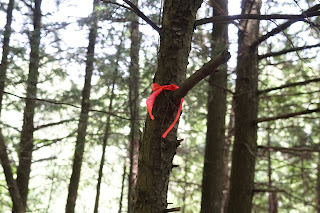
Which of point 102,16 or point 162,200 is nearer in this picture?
point 162,200

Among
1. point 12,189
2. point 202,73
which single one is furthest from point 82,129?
point 202,73

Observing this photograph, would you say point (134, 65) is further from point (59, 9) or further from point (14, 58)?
point (14, 58)

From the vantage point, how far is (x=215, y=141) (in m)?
6.18

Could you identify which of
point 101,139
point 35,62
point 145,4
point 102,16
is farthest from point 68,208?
point 145,4

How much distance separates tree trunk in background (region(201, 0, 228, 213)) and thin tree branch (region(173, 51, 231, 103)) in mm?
3857

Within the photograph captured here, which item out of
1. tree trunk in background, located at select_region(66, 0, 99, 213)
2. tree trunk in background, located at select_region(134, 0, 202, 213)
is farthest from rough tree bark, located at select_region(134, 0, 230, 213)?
tree trunk in background, located at select_region(66, 0, 99, 213)

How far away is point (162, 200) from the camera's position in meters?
2.12

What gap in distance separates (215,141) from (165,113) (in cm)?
421


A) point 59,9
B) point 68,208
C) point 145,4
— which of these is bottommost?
point 68,208

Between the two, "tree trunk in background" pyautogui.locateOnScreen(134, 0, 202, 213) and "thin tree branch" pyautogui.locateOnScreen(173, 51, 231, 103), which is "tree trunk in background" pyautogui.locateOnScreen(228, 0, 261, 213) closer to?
"tree trunk in background" pyautogui.locateOnScreen(134, 0, 202, 213)

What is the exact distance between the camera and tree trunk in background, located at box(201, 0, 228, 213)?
5.89 metres

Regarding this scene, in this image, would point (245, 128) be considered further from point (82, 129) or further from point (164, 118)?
point (82, 129)

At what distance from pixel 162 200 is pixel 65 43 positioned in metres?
6.19

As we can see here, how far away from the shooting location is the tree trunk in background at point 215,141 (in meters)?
5.89
